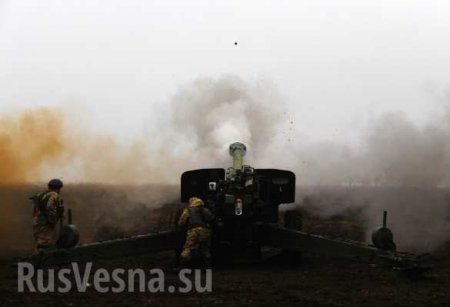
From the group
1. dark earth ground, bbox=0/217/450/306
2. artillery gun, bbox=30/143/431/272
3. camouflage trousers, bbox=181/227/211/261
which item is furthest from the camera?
camouflage trousers, bbox=181/227/211/261

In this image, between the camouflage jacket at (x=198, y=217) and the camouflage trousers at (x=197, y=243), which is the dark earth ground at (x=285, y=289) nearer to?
the camouflage trousers at (x=197, y=243)

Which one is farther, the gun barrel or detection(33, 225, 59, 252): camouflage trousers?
the gun barrel

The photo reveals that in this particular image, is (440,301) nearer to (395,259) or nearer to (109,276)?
(395,259)

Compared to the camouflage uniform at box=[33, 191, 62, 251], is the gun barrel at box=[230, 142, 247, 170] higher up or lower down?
higher up

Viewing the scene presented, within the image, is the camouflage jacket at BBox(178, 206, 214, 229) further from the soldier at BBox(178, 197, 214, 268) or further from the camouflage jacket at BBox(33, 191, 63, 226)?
the camouflage jacket at BBox(33, 191, 63, 226)

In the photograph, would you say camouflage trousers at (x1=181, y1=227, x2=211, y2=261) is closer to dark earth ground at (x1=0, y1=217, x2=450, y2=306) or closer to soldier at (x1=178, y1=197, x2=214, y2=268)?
soldier at (x1=178, y1=197, x2=214, y2=268)

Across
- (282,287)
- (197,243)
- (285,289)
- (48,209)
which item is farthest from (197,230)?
(48,209)

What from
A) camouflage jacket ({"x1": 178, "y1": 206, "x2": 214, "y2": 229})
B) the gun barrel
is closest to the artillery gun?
the gun barrel

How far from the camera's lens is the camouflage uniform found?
1252 centimetres

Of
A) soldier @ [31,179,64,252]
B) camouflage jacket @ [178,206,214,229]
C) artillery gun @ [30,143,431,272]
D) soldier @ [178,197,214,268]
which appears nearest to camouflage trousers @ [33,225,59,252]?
soldier @ [31,179,64,252]

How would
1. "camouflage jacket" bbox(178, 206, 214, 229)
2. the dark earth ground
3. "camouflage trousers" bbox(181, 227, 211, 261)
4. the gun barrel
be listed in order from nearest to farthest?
the dark earth ground, "camouflage trousers" bbox(181, 227, 211, 261), "camouflage jacket" bbox(178, 206, 214, 229), the gun barrel

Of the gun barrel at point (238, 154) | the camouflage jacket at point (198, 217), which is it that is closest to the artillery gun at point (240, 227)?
the gun barrel at point (238, 154)

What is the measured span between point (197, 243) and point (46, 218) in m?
2.86

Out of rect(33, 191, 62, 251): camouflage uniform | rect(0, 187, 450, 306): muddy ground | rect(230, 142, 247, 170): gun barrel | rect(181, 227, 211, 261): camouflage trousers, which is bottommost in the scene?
rect(0, 187, 450, 306): muddy ground
